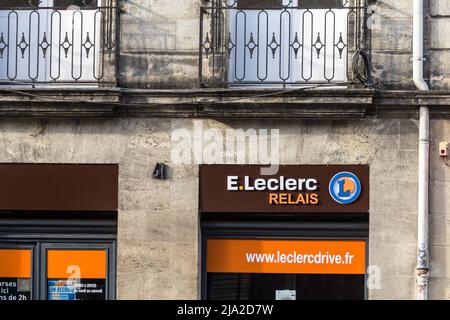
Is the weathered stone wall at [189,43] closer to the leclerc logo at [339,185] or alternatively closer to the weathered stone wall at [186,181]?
the weathered stone wall at [186,181]

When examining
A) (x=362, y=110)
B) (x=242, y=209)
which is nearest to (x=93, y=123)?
(x=242, y=209)

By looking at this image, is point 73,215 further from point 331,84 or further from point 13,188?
point 331,84

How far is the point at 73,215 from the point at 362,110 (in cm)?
370

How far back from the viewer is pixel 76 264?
1886 cm

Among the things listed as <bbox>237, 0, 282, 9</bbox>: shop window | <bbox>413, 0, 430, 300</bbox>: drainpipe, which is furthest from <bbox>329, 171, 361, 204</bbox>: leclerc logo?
<bbox>237, 0, 282, 9</bbox>: shop window

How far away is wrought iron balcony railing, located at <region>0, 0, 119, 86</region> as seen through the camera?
18875 millimetres

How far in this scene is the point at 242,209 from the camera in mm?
18531

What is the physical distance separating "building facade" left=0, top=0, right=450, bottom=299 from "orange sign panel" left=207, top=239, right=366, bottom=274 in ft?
0.11

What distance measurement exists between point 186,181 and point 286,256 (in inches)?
58.9

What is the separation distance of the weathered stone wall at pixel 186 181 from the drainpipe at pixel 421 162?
0.12 meters

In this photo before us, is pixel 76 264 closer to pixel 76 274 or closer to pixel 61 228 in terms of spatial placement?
pixel 76 274
